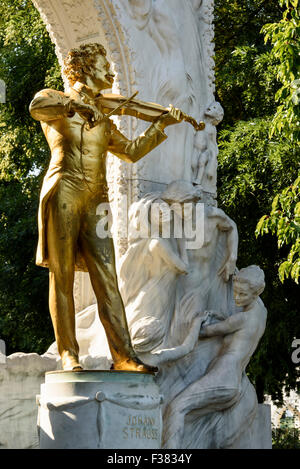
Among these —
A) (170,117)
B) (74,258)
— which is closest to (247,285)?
(170,117)

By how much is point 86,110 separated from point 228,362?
2785 millimetres

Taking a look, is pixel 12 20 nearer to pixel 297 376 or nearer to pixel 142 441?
pixel 297 376

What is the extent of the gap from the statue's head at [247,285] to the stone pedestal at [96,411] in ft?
7.05

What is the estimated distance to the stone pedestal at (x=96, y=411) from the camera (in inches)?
259

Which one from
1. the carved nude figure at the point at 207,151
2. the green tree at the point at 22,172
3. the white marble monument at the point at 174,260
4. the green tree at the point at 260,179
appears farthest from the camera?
the green tree at the point at 22,172

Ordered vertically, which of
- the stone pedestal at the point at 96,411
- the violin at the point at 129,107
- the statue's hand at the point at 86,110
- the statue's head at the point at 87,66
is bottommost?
the stone pedestal at the point at 96,411

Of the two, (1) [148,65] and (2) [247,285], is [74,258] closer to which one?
(2) [247,285]

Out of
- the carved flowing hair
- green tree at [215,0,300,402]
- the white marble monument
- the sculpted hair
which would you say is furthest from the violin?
green tree at [215,0,300,402]

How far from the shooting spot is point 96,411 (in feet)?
21.6

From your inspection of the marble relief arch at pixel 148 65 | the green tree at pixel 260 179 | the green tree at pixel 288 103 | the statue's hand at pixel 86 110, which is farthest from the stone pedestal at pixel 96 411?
the green tree at pixel 260 179

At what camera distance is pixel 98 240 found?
284 inches

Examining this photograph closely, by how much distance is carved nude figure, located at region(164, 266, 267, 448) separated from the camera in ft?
27.1

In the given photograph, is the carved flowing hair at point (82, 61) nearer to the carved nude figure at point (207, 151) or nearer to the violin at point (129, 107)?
the violin at point (129, 107)

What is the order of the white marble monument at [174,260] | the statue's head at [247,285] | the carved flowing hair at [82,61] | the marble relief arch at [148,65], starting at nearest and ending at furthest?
the carved flowing hair at [82,61] → the white marble monument at [174,260] → the statue's head at [247,285] → the marble relief arch at [148,65]
